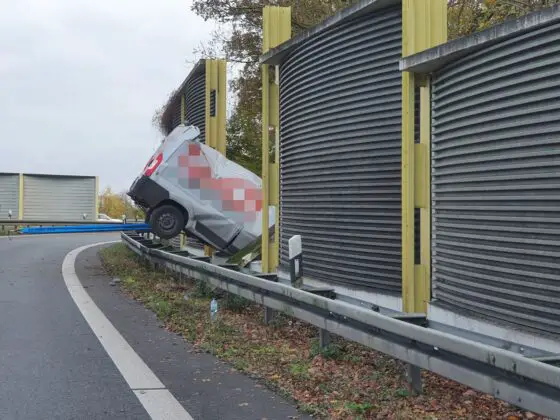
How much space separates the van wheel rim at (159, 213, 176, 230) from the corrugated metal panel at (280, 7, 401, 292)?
3.55 m

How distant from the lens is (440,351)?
14.2 feet

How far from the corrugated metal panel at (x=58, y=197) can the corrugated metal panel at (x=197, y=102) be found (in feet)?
109

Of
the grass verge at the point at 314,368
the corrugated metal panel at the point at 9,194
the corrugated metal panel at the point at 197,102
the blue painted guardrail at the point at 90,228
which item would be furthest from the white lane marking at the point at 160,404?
the corrugated metal panel at the point at 9,194

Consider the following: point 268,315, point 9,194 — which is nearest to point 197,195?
point 268,315

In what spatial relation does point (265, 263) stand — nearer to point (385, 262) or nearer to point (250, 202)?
point (250, 202)

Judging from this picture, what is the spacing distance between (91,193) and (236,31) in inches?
1239

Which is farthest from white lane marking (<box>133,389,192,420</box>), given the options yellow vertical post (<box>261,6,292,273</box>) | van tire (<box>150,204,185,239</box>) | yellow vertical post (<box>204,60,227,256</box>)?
yellow vertical post (<box>204,60,227,256</box>)

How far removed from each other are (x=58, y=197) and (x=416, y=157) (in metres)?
45.9

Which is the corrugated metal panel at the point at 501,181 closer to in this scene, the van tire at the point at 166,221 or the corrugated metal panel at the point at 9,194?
the van tire at the point at 166,221

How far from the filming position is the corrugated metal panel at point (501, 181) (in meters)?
4.70

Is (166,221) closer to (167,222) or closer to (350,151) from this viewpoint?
(167,222)

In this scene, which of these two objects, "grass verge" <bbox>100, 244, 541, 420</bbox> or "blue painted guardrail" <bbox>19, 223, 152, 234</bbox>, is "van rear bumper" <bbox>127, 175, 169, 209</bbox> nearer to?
"grass verge" <bbox>100, 244, 541, 420</bbox>

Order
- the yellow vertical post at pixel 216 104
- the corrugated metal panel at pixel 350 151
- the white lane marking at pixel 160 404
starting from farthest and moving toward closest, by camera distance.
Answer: the yellow vertical post at pixel 216 104
the corrugated metal panel at pixel 350 151
the white lane marking at pixel 160 404

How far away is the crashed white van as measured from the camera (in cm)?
1213
